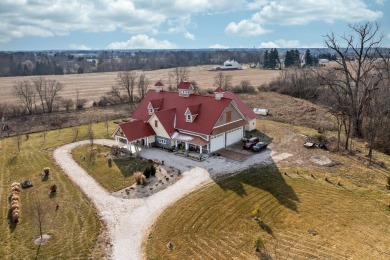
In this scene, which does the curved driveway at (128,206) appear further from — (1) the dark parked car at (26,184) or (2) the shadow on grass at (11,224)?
(2) the shadow on grass at (11,224)

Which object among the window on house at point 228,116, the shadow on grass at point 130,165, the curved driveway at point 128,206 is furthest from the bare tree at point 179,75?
the curved driveway at point 128,206

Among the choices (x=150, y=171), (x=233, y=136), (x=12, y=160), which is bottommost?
(x=12, y=160)

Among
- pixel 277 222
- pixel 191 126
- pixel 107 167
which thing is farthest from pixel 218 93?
pixel 277 222

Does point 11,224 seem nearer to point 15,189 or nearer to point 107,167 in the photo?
point 15,189

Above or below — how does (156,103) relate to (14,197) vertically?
above

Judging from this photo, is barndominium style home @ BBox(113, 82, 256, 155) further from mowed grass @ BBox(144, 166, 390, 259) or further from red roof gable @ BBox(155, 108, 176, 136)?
mowed grass @ BBox(144, 166, 390, 259)

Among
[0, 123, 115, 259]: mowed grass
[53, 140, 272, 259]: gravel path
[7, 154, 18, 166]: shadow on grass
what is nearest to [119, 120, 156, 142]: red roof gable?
[53, 140, 272, 259]: gravel path

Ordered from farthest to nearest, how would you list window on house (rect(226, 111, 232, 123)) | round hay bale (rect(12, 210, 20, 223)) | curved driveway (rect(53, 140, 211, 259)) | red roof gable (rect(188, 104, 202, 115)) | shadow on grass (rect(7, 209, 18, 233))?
window on house (rect(226, 111, 232, 123)) < red roof gable (rect(188, 104, 202, 115)) < round hay bale (rect(12, 210, 20, 223)) < shadow on grass (rect(7, 209, 18, 233)) < curved driveway (rect(53, 140, 211, 259))
